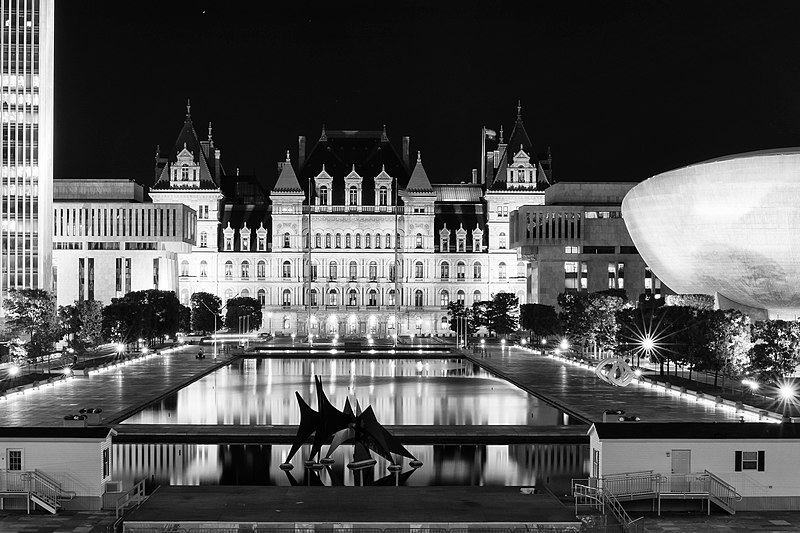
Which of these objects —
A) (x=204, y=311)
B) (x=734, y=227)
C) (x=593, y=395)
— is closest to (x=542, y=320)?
(x=734, y=227)

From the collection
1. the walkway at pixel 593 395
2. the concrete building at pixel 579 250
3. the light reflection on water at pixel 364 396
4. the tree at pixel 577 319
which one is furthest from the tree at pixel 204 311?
the walkway at pixel 593 395

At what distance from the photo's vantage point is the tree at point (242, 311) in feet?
424

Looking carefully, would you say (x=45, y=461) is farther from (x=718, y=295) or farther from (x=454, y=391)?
(x=718, y=295)

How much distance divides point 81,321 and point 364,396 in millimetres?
37745

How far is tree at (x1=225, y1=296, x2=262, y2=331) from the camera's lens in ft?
424

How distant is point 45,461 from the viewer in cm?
3391

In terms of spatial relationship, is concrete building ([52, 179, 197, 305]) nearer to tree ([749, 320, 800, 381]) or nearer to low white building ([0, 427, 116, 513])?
tree ([749, 320, 800, 381])

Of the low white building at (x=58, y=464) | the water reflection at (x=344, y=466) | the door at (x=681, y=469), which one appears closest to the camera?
the low white building at (x=58, y=464)

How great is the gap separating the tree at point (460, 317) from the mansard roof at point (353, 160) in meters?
20.6

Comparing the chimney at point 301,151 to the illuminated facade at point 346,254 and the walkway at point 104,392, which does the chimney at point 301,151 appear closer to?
the illuminated facade at point 346,254

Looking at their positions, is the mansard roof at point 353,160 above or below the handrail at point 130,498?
above

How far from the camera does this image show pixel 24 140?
10419 cm

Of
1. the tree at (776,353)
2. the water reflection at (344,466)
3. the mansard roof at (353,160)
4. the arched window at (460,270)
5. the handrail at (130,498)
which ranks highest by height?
the mansard roof at (353,160)

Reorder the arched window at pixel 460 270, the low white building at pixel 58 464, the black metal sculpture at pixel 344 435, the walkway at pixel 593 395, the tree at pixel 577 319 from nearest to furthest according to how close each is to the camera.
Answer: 1. the low white building at pixel 58 464
2. the black metal sculpture at pixel 344 435
3. the walkway at pixel 593 395
4. the tree at pixel 577 319
5. the arched window at pixel 460 270
